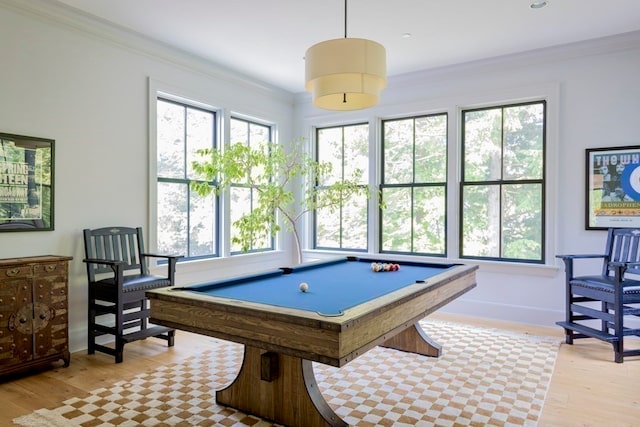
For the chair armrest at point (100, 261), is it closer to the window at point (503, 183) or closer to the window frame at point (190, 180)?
the window frame at point (190, 180)

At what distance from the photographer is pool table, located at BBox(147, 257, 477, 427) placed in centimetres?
190

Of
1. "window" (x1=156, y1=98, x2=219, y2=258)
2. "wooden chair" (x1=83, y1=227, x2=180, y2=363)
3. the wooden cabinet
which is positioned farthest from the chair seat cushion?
"window" (x1=156, y1=98, x2=219, y2=258)

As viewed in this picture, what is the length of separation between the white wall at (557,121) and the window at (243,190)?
2.44 meters

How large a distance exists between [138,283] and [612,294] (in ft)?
13.1

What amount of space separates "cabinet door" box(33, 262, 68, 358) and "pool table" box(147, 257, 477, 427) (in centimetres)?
137

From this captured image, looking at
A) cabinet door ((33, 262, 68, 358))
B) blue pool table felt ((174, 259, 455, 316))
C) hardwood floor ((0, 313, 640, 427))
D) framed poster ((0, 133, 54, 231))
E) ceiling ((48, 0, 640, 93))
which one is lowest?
hardwood floor ((0, 313, 640, 427))

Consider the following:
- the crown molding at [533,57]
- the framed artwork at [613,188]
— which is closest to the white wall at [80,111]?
the crown molding at [533,57]

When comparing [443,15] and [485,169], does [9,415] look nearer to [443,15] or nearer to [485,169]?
[443,15]

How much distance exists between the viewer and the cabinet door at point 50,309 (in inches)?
125

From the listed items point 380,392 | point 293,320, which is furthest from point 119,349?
point 293,320

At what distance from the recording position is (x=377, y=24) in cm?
386

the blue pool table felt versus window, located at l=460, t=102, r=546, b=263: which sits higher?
window, located at l=460, t=102, r=546, b=263

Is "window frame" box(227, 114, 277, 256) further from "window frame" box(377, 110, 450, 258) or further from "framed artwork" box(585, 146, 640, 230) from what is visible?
"framed artwork" box(585, 146, 640, 230)

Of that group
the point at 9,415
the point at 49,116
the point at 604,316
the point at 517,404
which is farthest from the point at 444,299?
the point at 49,116
